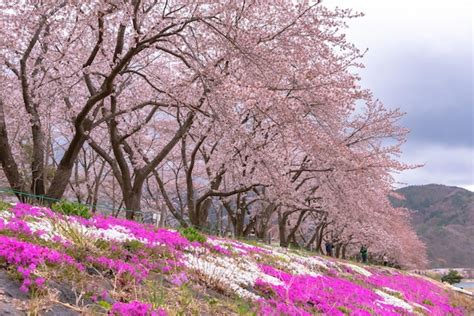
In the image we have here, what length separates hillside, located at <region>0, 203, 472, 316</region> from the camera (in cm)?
Answer: 443

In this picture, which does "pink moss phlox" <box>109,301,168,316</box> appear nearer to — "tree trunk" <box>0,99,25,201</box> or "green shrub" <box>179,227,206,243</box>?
"green shrub" <box>179,227,206,243</box>

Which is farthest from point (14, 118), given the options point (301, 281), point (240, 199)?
point (301, 281)

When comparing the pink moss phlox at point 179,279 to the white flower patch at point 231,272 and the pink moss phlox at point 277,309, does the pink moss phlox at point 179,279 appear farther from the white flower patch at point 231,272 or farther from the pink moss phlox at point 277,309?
the pink moss phlox at point 277,309

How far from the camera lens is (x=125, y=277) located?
5707mm

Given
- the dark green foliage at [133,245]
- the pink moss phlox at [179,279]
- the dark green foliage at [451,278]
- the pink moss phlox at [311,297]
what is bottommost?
the dark green foliage at [451,278]

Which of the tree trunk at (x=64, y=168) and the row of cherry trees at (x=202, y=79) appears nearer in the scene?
the row of cherry trees at (x=202, y=79)

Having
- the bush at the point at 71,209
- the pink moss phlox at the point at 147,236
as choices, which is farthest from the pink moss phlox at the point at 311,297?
the bush at the point at 71,209

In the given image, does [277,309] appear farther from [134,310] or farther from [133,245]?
[134,310]

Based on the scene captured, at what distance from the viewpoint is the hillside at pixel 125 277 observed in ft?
14.5

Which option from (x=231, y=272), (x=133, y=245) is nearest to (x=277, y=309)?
(x=231, y=272)

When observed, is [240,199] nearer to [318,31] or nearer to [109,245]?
[318,31]

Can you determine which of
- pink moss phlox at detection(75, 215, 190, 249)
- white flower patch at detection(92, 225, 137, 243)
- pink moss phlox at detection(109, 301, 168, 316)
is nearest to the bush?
pink moss phlox at detection(75, 215, 190, 249)

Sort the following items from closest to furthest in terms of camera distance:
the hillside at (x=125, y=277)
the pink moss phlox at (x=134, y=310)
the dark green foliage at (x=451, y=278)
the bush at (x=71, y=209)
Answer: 1. the pink moss phlox at (x=134, y=310)
2. the hillside at (x=125, y=277)
3. the bush at (x=71, y=209)
4. the dark green foliage at (x=451, y=278)

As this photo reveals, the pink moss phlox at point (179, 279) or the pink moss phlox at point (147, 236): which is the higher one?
the pink moss phlox at point (147, 236)
